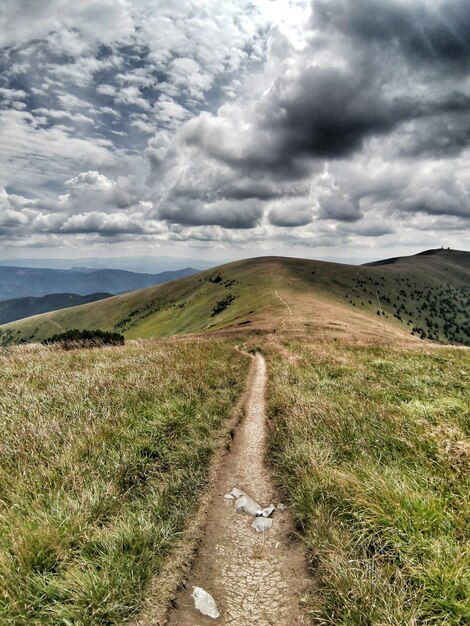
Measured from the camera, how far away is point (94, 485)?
5438 millimetres

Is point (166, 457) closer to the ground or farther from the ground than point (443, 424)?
closer to the ground

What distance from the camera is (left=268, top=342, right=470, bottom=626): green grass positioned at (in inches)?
144

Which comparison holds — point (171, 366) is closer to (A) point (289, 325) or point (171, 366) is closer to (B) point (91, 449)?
Answer: (B) point (91, 449)

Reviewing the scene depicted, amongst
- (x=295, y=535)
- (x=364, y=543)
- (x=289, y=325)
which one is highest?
(x=364, y=543)

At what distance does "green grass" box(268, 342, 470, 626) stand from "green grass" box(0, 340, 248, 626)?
209cm

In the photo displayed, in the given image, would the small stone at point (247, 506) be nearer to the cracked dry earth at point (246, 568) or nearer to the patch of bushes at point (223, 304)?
the cracked dry earth at point (246, 568)

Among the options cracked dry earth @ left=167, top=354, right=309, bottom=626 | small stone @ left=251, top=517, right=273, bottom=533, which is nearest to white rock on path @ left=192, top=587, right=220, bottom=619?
cracked dry earth @ left=167, top=354, right=309, bottom=626

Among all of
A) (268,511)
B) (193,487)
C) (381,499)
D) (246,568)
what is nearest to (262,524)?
(268,511)

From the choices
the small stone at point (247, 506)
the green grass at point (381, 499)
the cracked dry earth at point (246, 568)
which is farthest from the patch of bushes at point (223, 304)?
the cracked dry earth at point (246, 568)

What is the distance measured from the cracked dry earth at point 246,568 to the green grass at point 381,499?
0.32 m

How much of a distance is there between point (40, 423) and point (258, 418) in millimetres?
6555

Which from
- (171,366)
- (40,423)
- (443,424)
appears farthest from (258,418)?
(40,423)

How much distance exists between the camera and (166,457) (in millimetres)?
7137

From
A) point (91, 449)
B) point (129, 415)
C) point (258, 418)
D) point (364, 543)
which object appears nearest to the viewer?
point (364, 543)
